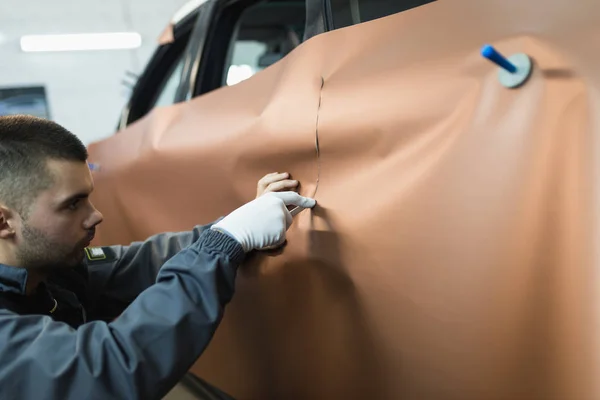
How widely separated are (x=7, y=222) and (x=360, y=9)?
2.44 feet

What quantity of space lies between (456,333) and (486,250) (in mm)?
121

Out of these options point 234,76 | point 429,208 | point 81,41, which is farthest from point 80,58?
point 429,208

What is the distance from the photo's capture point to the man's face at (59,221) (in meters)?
0.84

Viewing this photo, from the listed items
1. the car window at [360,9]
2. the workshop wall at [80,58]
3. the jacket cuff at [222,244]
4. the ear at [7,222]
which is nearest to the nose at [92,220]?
the ear at [7,222]

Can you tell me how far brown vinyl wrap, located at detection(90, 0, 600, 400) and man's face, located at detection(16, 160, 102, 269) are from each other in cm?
28

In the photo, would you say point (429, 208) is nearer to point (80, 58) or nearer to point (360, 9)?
point (360, 9)

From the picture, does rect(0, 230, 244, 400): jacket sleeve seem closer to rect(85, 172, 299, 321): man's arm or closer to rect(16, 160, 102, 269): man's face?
rect(16, 160, 102, 269): man's face

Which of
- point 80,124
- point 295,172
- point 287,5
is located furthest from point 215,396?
point 80,124

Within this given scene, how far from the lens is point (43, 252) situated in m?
0.87

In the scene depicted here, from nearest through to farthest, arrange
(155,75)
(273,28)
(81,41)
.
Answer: (155,75) → (273,28) → (81,41)

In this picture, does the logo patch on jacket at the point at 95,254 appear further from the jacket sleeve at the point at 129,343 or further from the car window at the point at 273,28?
the car window at the point at 273,28

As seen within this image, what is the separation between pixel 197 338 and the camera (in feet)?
2.44

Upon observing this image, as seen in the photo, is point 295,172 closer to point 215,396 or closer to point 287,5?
point 215,396

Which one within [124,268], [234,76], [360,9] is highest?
[360,9]
